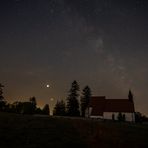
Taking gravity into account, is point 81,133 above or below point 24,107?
below

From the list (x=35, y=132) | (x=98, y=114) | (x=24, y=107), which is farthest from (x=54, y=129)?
(x=98, y=114)

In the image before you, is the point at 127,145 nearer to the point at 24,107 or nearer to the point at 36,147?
the point at 36,147

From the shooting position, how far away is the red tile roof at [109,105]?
71.8m

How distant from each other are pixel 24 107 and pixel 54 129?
1151 inches

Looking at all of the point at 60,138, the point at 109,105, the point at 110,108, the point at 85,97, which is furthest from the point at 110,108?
the point at 60,138

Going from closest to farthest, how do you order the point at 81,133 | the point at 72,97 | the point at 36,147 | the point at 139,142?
the point at 36,147, the point at 139,142, the point at 81,133, the point at 72,97

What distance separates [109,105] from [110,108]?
1.58 meters

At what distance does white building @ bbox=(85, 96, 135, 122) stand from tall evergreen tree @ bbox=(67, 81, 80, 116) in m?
5.52

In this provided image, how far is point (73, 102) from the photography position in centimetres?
8175

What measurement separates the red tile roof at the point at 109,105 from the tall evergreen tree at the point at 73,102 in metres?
6.59

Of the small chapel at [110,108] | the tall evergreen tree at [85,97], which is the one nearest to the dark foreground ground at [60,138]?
the small chapel at [110,108]

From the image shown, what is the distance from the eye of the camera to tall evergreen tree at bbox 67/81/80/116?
79.0 m

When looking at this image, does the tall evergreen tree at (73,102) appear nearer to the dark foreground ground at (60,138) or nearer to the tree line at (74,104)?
the tree line at (74,104)

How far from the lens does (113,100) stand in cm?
7631
